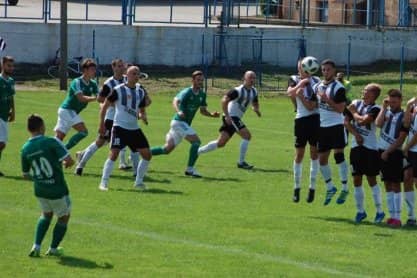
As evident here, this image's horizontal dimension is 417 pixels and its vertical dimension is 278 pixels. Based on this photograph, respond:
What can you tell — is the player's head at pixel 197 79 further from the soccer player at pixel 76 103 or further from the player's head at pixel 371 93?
the player's head at pixel 371 93

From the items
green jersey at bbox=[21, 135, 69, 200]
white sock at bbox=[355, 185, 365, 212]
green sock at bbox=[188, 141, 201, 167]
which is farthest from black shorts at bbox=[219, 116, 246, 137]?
green jersey at bbox=[21, 135, 69, 200]

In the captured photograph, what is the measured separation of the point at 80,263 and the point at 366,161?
504 centimetres

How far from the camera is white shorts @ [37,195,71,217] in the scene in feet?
50.2

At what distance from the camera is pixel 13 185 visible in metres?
21.8

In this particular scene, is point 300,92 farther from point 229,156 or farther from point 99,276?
point 229,156

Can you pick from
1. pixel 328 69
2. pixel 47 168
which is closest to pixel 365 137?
pixel 328 69

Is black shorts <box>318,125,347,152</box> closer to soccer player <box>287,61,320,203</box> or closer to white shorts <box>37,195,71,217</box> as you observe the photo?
soccer player <box>287,61,320,203</box>

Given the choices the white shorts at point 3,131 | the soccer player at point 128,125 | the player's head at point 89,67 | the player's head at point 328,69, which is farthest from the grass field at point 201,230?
the player's head at point 328,69

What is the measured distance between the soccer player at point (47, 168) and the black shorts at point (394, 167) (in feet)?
16.6

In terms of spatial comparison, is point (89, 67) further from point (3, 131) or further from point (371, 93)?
point (371, 93)

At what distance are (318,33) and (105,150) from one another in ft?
89.0

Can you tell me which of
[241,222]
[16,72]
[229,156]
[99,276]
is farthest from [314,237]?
[16,72]

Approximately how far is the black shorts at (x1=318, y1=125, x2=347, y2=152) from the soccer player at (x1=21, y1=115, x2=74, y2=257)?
524cm

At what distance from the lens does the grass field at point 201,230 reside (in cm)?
1524
